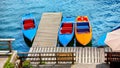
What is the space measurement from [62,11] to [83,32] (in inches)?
585

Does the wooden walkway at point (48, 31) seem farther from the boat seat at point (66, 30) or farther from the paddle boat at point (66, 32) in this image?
the boat seat at point (66, 30)

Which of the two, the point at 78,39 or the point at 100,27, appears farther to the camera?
the point at 100,27

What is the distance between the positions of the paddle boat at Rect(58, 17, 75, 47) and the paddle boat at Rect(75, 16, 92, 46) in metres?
0.61

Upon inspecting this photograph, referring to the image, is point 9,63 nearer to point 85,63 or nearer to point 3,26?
point 85,63

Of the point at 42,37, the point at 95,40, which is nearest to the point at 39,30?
the point at 42,37

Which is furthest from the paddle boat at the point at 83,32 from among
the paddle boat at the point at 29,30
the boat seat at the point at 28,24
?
the boat seat at the point at 28,24

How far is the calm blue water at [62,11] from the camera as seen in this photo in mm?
36781

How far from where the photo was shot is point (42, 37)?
2736cm

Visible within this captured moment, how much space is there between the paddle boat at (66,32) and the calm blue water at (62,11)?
6.42 metres

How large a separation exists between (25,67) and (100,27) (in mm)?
20357

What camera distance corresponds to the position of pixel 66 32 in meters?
27.3

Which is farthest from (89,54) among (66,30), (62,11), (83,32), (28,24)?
(62,11)

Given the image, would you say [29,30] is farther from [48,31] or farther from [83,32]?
[83,32]

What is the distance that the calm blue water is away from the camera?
3678cm
